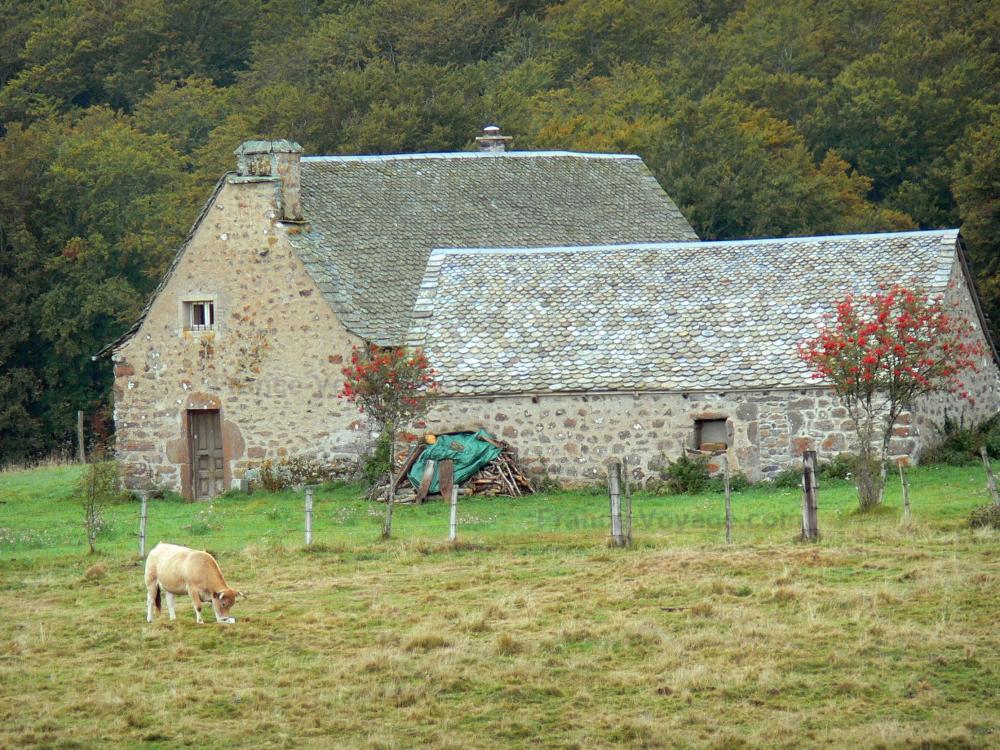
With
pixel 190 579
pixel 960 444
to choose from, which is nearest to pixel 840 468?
pixel 960 444

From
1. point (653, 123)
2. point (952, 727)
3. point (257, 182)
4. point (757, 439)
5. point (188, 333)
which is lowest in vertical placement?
point (952, 727)

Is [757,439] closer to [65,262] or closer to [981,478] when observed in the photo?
[981,478]

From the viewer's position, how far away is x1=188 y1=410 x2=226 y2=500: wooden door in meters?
35.7

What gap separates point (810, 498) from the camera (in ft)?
77.5

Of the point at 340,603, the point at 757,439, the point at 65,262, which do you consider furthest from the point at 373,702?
the point at 65,262

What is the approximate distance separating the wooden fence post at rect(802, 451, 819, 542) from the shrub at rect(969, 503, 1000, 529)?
214 centimetres

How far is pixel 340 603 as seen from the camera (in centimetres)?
2141

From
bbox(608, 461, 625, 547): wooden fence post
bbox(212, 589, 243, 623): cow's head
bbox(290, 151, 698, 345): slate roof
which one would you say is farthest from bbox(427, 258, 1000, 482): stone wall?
bbox(212, 589, 243, 623): cow's head

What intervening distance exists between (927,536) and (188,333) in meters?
16.9

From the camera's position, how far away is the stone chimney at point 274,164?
35938 mm

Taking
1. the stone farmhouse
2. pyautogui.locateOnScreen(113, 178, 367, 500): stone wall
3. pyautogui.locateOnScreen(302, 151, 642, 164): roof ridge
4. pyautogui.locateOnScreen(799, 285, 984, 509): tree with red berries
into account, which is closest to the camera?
pyautogui.locateOnScreen(799, 285, 984, 509): tree with red berries

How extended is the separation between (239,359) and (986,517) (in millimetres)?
16073

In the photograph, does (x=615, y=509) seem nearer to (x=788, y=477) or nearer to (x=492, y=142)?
(x=788, y=477)

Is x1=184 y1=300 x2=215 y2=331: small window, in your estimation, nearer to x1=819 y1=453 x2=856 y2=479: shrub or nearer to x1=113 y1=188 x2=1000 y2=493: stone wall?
x1=113 y1=188 x2=1000 y2=493: stone wall
